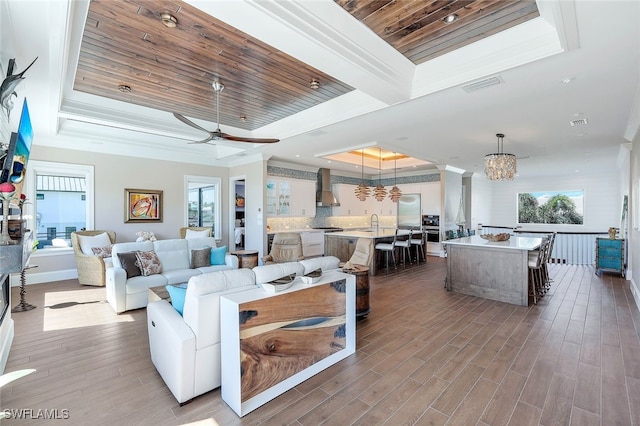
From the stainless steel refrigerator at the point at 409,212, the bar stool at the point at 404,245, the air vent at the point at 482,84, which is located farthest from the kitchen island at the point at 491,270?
the stainless steel refrigerator at the point at 409,212

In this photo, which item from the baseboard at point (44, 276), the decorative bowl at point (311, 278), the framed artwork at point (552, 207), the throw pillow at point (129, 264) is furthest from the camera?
the framed artwork at point (552, 207)

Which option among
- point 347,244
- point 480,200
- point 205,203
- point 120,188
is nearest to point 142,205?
point 120,188

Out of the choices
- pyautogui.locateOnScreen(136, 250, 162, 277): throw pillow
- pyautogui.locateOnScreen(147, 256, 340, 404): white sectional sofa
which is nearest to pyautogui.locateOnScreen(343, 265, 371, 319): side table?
pyautogui.locateOnScreen(147, 256, 340, 404): white sectional sofa

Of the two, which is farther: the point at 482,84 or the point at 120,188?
the point at 120,188

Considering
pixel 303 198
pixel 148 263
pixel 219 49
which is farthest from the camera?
pixel 303 198

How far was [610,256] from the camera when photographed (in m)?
6.55

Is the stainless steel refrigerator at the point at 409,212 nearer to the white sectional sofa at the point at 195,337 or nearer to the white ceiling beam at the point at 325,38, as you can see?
the white ceiling beam at the point at 325,38

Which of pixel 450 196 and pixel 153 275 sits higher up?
pixel 450 196

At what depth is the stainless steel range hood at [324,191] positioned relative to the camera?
9.36 meters

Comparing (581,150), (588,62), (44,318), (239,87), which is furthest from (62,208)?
(581,150)

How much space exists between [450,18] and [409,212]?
25.4 ft

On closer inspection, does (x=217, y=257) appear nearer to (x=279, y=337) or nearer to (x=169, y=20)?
(x=279, y=337)

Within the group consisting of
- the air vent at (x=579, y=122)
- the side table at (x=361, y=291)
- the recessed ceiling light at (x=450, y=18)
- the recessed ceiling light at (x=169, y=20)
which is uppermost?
the recessed ceiling light at (x=450, y=18)

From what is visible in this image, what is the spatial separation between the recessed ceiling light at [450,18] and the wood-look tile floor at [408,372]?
3.08 meters
